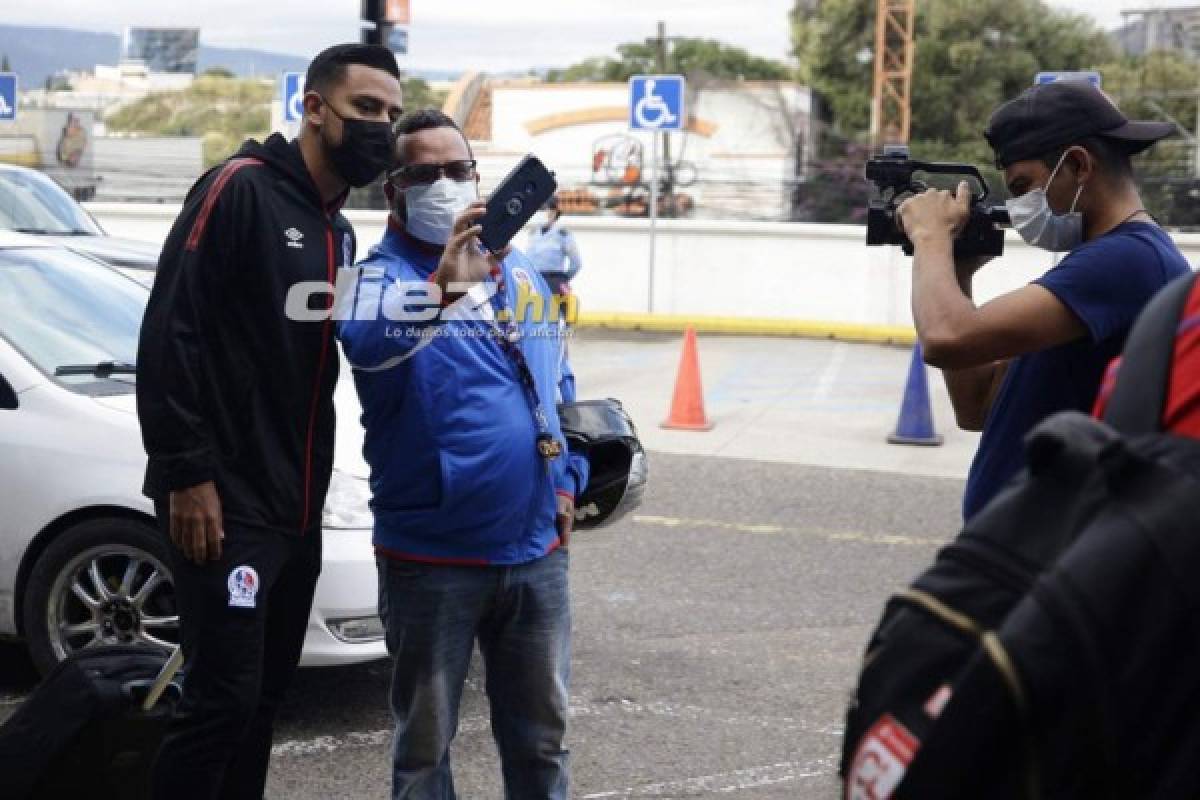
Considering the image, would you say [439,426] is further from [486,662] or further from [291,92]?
[291,92]

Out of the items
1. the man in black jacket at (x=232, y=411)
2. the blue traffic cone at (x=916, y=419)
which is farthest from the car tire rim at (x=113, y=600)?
the blue traffic cone at (x=916, y=419)

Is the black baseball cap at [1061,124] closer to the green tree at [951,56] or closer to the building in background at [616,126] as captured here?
the building in background at [616,126]

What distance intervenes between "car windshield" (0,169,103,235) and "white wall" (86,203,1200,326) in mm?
8809

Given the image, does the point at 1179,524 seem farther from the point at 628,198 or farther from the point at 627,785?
the point at 628,198

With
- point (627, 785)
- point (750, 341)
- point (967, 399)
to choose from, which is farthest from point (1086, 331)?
point (750, 341)

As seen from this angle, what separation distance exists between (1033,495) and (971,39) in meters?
57.5

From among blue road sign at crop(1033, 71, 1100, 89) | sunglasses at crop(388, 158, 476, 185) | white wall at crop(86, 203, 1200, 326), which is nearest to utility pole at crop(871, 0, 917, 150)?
white wall at crop(86, 203, 1200, 326)

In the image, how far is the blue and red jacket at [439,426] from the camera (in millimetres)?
3609

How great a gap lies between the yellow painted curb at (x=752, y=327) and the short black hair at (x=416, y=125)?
620 inches

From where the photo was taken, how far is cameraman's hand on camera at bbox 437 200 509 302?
11.5 feet

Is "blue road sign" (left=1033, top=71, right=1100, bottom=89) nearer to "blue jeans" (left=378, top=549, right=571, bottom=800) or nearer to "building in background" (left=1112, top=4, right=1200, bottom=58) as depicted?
"blue jeans" (left=378, top=549, right=571, bottom=800)

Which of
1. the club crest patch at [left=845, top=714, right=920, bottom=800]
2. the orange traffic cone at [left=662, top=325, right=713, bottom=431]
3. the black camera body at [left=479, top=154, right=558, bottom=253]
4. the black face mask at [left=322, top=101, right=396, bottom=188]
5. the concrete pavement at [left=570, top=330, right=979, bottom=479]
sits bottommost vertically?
the concrete pavement at [left=570, top=330, right=979, bottom=479]

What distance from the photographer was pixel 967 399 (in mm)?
3559

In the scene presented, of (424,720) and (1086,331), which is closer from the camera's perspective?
(1086,331)
